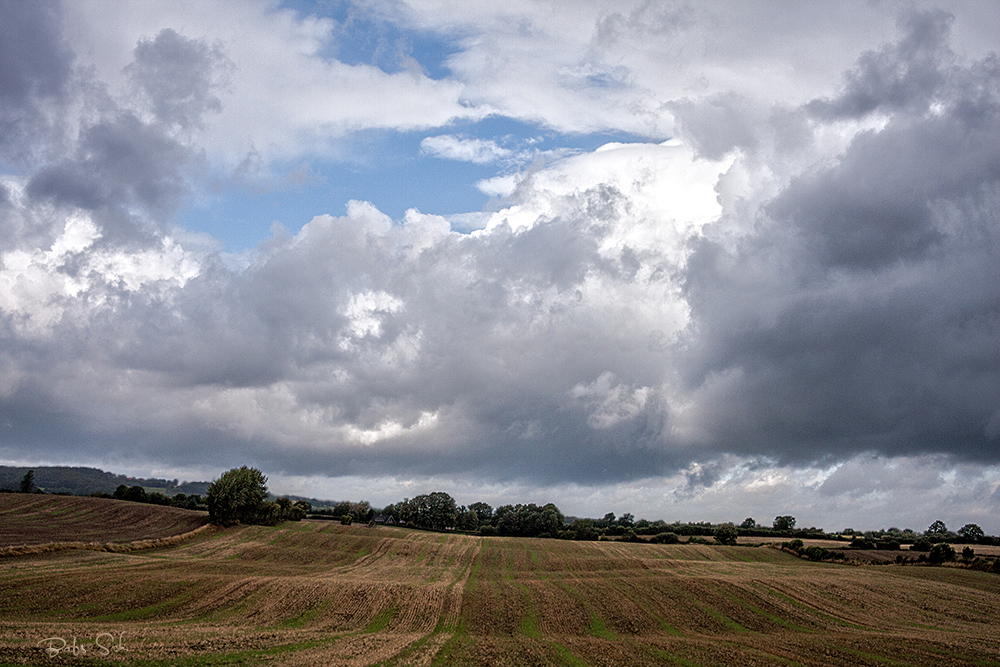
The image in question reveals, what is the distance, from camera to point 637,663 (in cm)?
4159

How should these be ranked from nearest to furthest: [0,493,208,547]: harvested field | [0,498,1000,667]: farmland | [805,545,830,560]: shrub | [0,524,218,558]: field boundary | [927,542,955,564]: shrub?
[0,498,1000,667]: farmland, [0,524,218,558]: field boundary, [0,493,208,547]: harvested field, [927,542,955,564]: shrub, [805,545,830,560]: shrub

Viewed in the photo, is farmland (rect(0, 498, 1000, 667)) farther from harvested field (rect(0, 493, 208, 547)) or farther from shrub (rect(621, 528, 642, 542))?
shrub (rect(621, 528, 642, 542))

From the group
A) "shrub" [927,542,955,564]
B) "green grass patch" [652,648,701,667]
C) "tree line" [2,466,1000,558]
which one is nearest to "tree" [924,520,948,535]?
"tree line" [2,466,1000,558]

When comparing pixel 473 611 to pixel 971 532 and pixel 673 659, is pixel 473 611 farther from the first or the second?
pixel 971 532

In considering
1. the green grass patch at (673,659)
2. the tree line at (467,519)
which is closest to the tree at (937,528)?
the tree line at (467,519)

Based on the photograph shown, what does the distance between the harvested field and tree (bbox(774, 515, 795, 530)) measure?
151 metres

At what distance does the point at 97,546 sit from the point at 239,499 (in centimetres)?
4296

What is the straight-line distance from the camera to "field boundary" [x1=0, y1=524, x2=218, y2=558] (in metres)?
68.4

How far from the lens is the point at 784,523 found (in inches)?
7092

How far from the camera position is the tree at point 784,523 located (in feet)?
587

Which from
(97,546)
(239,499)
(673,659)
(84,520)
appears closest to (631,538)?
(239,499)

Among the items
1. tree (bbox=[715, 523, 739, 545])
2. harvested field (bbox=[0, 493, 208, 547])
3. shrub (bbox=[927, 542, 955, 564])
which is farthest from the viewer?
tree (bbox=[715, 523, 739, 545])

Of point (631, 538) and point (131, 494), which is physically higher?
point (131, 494)

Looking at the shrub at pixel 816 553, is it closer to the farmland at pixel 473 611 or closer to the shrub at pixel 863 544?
the farmland at pixel 473 611
